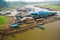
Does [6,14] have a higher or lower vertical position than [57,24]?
higher

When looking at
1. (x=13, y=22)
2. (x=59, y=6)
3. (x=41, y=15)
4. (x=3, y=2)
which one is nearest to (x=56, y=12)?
(x=59, y=6)

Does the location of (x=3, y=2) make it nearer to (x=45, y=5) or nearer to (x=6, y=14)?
(x=6, y=14)

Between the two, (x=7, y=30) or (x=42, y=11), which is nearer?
(x=7, y=30)

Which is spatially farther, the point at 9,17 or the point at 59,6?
the point at 59,6

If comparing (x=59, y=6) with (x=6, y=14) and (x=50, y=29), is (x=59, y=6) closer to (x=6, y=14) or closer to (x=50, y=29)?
(x=50, y=29)

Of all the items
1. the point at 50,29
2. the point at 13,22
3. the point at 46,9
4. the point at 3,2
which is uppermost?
the point at 3,2

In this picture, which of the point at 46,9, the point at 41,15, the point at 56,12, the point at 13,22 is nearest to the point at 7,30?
the point at 13,22
